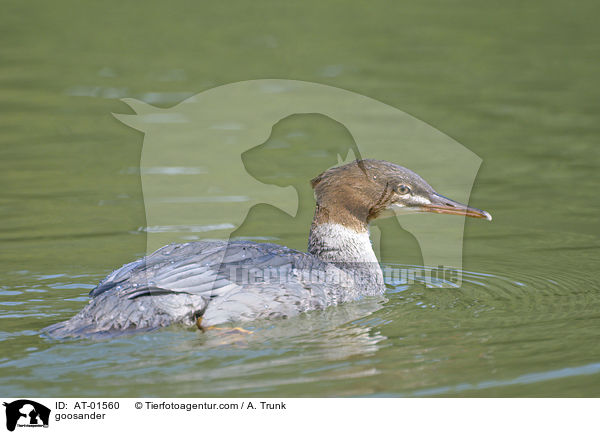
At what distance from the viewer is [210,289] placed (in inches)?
267

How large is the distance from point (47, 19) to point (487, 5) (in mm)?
9261

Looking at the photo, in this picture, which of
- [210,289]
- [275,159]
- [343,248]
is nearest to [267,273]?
[210,289]

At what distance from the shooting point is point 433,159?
38.1 ft

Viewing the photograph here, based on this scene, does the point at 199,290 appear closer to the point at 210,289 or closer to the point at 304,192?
the point at 210,289

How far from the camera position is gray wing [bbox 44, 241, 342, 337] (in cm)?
646

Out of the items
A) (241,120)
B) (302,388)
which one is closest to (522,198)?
(241,120)

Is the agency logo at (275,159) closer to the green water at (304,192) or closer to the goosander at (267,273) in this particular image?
the green water at (304,192)

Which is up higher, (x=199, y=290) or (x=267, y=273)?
(x=267, y=273)

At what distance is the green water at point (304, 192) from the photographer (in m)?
5.95

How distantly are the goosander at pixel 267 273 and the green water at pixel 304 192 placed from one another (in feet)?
0.64
